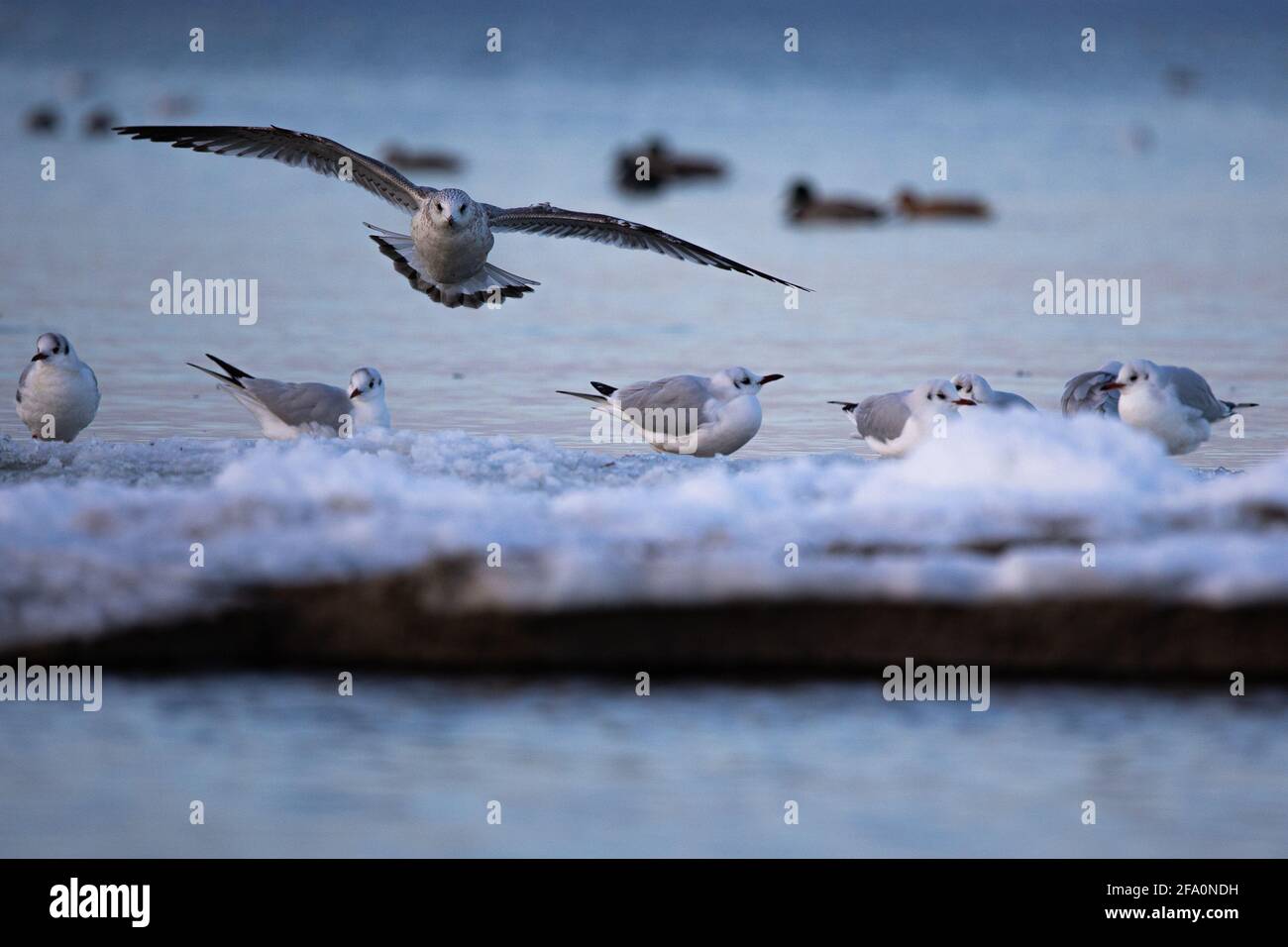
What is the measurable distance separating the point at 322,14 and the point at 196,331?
28.7 metres

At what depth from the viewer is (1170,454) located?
399 inches

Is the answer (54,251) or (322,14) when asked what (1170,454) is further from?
(322,14)

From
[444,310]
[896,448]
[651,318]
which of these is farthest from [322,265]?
[896,448]

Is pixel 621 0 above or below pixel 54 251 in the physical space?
above

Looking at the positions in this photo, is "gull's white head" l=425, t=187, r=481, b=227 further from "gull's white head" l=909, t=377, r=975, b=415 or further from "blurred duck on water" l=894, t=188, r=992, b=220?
"blurred duck on water" l=894, t=188, r=992, b=220

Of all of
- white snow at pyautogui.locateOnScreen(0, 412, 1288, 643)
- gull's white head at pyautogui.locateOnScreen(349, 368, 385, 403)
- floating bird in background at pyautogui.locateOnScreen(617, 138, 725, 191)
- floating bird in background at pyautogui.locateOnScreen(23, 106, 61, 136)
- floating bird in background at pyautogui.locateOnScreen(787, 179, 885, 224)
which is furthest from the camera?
floating bird in background at pyautogui.locateOnScreen(23, 106, 61, 136)

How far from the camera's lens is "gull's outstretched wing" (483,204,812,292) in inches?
437

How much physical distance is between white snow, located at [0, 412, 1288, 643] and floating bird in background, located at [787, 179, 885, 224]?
12.5m

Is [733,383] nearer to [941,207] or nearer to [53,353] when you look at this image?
[53,353]

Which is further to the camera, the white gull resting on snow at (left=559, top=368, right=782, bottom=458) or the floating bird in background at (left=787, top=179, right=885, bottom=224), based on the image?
the floating bird in background at (left=787, top=179, right=885, bottom=224)

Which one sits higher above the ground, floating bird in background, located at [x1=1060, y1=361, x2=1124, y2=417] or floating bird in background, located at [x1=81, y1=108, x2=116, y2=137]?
floating bird in background, located at [x1=81, y1=108, x2=116, y2=137]

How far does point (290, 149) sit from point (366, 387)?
79.5 inches

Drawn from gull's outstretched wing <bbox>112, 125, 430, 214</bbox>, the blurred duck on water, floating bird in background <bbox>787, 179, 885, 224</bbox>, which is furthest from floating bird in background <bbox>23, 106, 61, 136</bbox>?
gull's outstretched wing <bbox>112, 125, 430, 214</bbox>

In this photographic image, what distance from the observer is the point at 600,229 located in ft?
37.8
